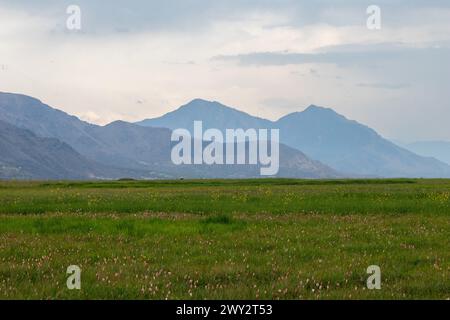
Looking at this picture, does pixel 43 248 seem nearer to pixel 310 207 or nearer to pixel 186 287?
pixel 186 287

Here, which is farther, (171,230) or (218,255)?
(171,230)

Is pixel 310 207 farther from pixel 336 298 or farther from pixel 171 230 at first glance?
pixel 336 298

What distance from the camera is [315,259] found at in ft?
47.3

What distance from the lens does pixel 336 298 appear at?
34.8 ft

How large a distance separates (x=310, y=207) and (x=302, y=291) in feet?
60.6

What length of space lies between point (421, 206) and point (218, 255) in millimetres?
18278

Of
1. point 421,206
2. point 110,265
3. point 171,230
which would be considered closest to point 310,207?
point 421,206
